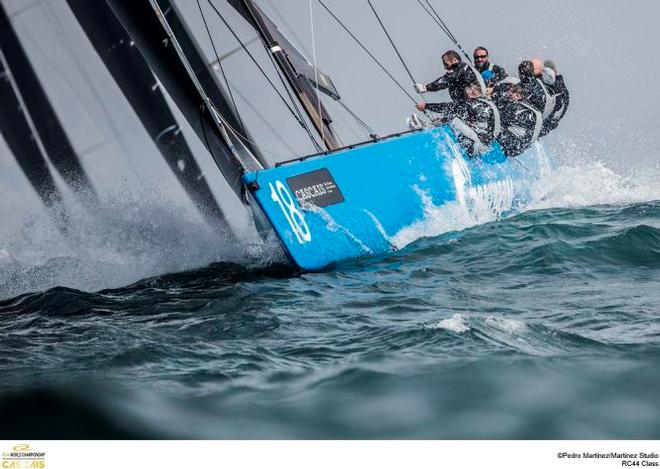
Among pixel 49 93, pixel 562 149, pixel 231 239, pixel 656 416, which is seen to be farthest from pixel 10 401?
pixel 562 149

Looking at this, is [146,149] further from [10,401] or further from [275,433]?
[275,433]

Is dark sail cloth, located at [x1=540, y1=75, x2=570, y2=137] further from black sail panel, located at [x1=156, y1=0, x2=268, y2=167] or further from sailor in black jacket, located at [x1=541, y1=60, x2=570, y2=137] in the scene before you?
black sail panel, located at [x1=156, y1=0, x2=268, y2=167]

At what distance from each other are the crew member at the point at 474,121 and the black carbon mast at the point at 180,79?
1.12 meters

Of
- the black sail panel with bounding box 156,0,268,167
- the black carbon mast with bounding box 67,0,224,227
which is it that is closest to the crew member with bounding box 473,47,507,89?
the black sail panel with bounding box 156,0,268,167

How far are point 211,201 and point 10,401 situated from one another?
2687mm

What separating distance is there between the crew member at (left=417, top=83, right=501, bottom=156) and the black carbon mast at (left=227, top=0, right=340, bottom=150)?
60 centimetres

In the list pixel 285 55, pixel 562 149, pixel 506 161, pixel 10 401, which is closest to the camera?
pixel 10 401

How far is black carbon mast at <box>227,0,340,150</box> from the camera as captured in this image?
4098 mm

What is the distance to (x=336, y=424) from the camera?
1.51 meters

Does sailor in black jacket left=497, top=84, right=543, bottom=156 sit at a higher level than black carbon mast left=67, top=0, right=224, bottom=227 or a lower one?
lower
